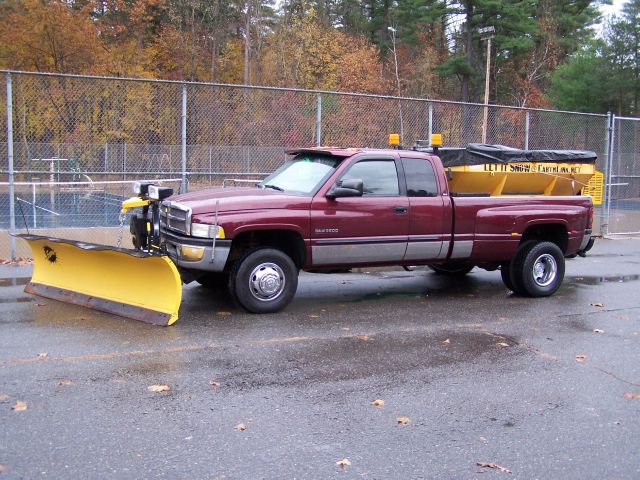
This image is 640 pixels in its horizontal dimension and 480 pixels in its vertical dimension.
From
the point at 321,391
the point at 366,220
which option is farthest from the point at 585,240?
the point at 321,391

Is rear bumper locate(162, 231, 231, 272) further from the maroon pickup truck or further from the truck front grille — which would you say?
the truck front grille

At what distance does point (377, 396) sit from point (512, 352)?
2.02 meters

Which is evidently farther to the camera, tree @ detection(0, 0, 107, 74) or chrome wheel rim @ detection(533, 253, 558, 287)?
tree @ detection(0, 0, 107, 74)

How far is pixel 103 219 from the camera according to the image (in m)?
15.7

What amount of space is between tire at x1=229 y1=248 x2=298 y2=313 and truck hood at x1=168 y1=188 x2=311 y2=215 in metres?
0.54

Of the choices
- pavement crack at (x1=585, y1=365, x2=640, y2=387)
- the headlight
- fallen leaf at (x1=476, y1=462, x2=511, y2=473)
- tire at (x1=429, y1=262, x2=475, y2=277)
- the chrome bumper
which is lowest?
fallen leaf at (x1=476, y1=462, x2=511, y2=473)

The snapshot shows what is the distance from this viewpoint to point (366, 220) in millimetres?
8383

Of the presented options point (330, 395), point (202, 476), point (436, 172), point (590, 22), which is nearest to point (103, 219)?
point (436, 172)

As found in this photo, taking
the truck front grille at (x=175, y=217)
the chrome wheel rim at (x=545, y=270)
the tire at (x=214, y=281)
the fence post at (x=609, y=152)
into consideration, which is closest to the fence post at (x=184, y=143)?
the tire at (x=214, y=281)

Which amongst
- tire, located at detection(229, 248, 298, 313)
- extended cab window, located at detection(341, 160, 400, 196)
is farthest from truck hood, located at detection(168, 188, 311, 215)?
extended cab window, located at detection(341, 160, 400, 196)

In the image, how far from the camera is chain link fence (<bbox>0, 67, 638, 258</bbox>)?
49.4ft

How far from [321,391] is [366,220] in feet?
10.6

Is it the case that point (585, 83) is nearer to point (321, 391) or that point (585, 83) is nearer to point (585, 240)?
point (585, 240)

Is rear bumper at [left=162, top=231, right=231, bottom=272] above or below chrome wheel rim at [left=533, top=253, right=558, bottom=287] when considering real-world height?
above
